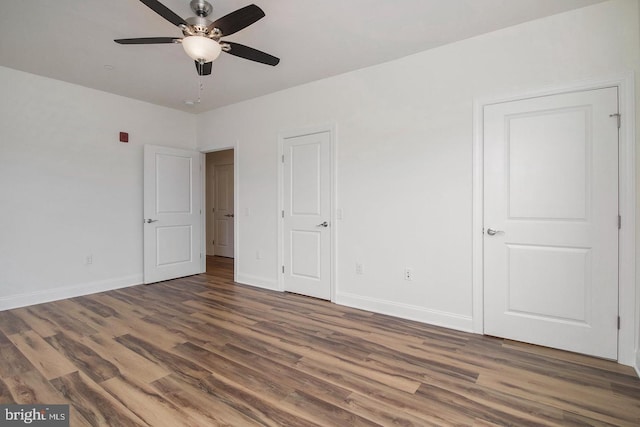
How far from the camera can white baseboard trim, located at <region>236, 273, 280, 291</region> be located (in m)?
4.35

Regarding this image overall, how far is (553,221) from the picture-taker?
8.43 feet

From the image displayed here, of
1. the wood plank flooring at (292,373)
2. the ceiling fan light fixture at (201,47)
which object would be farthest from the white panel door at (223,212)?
the ceiling fan light fixture at (201,47)

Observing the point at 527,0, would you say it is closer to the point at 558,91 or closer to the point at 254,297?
the point at 558,91

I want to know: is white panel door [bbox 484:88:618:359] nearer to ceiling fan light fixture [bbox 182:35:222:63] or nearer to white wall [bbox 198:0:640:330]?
white wall [bbox 198:0:640:330]

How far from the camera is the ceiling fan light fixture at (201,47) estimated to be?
7.11ft

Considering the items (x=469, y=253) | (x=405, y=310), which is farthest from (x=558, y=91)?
(x=405, y=310)

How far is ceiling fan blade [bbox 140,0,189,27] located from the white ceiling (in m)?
0.45

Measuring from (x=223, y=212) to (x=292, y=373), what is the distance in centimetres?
564

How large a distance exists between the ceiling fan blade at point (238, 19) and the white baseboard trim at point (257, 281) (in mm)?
3100

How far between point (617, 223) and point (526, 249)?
2.01 feet

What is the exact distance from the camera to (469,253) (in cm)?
292

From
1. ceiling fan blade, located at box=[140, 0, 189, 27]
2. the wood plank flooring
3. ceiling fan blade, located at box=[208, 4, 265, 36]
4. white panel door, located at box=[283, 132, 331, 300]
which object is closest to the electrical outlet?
the wood plank flooring

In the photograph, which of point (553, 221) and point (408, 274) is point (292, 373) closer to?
point (408, 274)

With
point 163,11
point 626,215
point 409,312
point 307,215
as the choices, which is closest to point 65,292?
point 307,215
